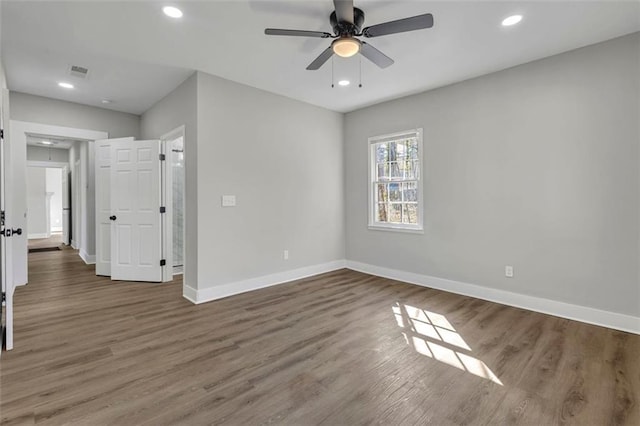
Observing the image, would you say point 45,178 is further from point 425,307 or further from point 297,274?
point 425,307

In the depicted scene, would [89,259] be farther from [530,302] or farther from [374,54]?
[530,302]

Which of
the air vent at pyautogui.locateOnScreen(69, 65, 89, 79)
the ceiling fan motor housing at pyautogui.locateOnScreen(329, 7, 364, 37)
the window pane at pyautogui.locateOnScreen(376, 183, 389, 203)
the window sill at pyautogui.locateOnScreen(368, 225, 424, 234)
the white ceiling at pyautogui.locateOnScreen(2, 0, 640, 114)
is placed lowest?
the window sill at pyautogui.locateOnScreen(368, 225, 424, 234)

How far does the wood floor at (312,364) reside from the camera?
180 centimetres

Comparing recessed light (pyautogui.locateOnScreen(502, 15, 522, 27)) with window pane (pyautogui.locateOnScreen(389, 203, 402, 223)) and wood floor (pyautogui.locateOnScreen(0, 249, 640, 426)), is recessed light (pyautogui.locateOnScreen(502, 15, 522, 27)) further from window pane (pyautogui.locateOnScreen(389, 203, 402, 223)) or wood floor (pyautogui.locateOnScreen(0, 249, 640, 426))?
wood floor (pyautogui.locateOnScreen(0, 249, 640, 426))

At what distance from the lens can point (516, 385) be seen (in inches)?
80.7

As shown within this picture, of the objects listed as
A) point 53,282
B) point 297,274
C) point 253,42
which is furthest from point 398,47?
point 53,282

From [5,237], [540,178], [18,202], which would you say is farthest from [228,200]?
[540,178]

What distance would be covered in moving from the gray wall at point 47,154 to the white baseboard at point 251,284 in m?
7.36

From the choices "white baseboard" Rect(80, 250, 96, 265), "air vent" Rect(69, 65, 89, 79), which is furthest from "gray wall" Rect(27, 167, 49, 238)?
"air vent" Rect(69, 65, 89, 79)

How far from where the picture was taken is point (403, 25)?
2.19 m

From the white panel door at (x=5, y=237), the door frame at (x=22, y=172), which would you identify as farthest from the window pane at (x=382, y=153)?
the door frame at (x=22, y=172)

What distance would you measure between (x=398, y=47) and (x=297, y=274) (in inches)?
135

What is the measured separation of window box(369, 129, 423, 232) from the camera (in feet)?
15.0

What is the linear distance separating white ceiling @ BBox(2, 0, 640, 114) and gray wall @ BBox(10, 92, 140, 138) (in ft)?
1.11
